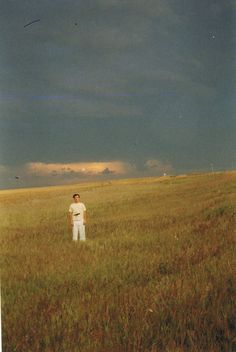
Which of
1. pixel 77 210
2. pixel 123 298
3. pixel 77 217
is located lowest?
pixel 123 298

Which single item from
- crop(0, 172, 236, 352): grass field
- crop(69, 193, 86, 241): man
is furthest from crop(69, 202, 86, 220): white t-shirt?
crop(0, 172, 236, 352): grass field

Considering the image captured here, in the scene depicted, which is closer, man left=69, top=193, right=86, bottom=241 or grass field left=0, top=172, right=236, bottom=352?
grass field left=0, top=172, right=236, bottom=352

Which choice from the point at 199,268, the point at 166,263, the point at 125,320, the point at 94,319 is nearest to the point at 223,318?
the point at 125,320

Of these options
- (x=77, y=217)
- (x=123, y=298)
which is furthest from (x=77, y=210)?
(x=123, y=298)

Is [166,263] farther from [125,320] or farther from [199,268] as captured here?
[125,320]

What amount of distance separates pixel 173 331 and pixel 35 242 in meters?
8.65

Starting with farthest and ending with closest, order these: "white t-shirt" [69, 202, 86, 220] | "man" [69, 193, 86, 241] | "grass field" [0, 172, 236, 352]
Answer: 1. "white t-shirt" [69, 202, 86, 220]
2. "man" [69, 193, 86, 241]
3. "grass field" [0, 172, 236, 352]

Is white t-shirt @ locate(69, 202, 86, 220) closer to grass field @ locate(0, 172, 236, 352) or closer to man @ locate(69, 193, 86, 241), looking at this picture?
man @ locate(69, 193, 86, 241)

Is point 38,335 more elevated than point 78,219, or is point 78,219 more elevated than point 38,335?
point 78,219

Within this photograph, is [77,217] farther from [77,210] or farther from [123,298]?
[123,298]

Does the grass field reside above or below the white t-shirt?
below

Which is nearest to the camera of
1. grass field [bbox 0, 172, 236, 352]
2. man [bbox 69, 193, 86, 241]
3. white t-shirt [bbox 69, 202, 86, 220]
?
grass field [bbox 0, 172, 236, 352]

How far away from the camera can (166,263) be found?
827 centimetres

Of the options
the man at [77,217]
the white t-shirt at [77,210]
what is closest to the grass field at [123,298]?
the man at [77,217]
